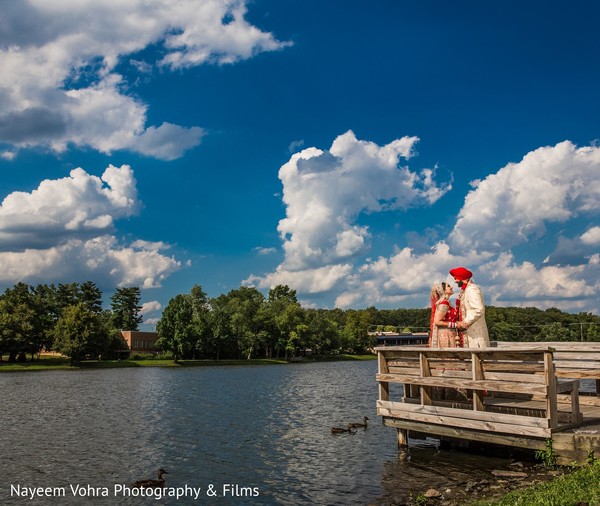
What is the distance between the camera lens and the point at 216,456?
20203 mm

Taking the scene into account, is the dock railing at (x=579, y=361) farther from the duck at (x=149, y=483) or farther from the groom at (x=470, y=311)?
the duck at (x=149, y=483)

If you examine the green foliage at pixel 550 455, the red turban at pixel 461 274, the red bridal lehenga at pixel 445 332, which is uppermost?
the red turban at pixel 461 274

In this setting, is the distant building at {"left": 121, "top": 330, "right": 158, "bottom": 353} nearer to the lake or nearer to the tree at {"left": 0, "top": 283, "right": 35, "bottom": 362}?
the tree at {"left": 0, "top": 283, "right": 35, "bottom": 362}

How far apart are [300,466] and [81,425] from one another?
48.8 ft

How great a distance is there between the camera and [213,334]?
371ft

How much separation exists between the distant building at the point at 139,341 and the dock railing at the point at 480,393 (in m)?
119

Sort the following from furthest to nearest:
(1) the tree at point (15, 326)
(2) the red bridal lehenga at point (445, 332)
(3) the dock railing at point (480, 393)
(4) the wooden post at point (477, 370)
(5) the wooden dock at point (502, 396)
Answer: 1. (1) the tree at point (15, 326)
2. (2) the red bridal lehenga at point (445, 332)
3. (4) the wooden post at point (477, 370)
4. (3) the dock railing at point (480, 393)
5. (5) the wooden dock at point (502, 396)

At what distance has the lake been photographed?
15.2m

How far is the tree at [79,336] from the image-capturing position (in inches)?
3706

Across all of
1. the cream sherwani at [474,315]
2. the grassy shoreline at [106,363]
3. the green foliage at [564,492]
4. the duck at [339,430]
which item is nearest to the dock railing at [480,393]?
the cream sherwani at [474,315]

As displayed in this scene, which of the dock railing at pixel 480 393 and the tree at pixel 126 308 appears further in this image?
the tree at pixel 126 308

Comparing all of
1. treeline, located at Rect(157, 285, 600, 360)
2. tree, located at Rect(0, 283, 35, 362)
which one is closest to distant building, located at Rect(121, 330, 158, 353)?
treeline, located at Rect(157, 285, 600, 360)

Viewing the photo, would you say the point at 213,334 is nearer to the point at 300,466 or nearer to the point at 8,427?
the point at 8,427

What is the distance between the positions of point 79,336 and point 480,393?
91.8 meters
